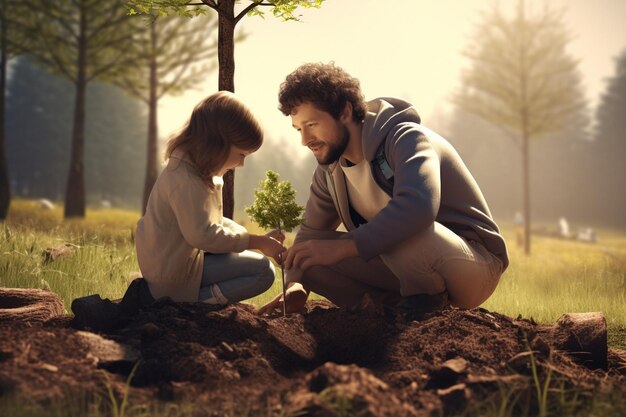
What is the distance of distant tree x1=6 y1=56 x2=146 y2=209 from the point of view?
37625mm

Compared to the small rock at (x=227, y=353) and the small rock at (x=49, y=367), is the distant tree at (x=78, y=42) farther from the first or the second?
the small rock at (x=49, y=367)

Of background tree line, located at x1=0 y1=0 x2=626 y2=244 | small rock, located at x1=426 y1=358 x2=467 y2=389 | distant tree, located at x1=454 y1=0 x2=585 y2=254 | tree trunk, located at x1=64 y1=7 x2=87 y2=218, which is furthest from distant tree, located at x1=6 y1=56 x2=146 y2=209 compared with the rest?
small rock, located at x1=426 y1=358 x2=467 y2=389

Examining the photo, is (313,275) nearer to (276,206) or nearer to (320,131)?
(276,206)

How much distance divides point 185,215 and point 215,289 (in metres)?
0.67

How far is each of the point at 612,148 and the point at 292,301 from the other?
4595 centimetres

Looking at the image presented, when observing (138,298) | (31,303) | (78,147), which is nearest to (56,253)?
(31,303)

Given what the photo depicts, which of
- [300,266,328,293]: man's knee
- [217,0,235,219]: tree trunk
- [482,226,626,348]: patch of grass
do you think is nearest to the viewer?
[300,266,328,293]: man's knee

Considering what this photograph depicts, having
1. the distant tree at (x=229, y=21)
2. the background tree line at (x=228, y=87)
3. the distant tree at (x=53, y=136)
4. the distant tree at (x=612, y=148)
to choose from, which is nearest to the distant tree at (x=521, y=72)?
the background tree line at (x=228, y=87)

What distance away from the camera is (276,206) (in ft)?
13.5

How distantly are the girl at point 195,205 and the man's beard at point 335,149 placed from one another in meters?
0.53

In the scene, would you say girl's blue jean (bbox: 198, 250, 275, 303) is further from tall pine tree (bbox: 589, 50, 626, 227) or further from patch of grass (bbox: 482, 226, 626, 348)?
tall pine tree (bbox: 589, 50, 626, 227)

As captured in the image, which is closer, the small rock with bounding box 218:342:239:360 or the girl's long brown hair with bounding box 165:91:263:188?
the small rock with bounding box 218:342:239:360

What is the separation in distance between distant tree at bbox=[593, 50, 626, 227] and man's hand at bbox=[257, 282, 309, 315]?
144ft

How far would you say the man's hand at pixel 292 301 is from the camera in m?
4.32
